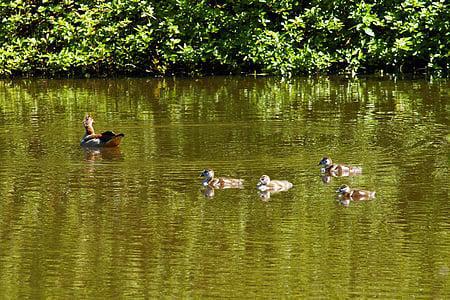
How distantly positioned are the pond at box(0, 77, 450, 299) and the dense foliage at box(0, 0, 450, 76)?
3819 millimetres

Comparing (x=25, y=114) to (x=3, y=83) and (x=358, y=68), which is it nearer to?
(x=3, y=83)

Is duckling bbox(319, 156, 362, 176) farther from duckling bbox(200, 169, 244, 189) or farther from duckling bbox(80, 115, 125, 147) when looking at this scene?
duckling bbox(80, 115, 125, 147)

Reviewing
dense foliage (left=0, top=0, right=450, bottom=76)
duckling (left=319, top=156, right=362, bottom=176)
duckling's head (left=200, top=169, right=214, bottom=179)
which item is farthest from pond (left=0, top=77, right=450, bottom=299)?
dense foliage (left=0, top=0, right=450, bottom=76)

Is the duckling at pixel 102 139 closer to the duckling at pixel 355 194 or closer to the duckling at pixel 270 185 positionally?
the duckling at pixel 270 185

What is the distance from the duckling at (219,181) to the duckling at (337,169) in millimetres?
935

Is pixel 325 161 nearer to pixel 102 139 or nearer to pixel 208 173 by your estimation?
pixel 208 173

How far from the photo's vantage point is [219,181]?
11.3 meters

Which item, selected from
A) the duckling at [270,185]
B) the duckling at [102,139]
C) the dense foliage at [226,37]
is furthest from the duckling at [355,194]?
the dense foliage at [226,37]

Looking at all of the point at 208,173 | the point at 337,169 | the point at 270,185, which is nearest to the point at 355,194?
the point at 270,185

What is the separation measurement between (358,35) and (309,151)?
31.5 ft

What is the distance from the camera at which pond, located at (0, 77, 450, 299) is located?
834 centimetres

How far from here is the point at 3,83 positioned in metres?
22.5

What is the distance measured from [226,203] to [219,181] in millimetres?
602

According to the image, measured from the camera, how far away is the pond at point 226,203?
8.34 meters
